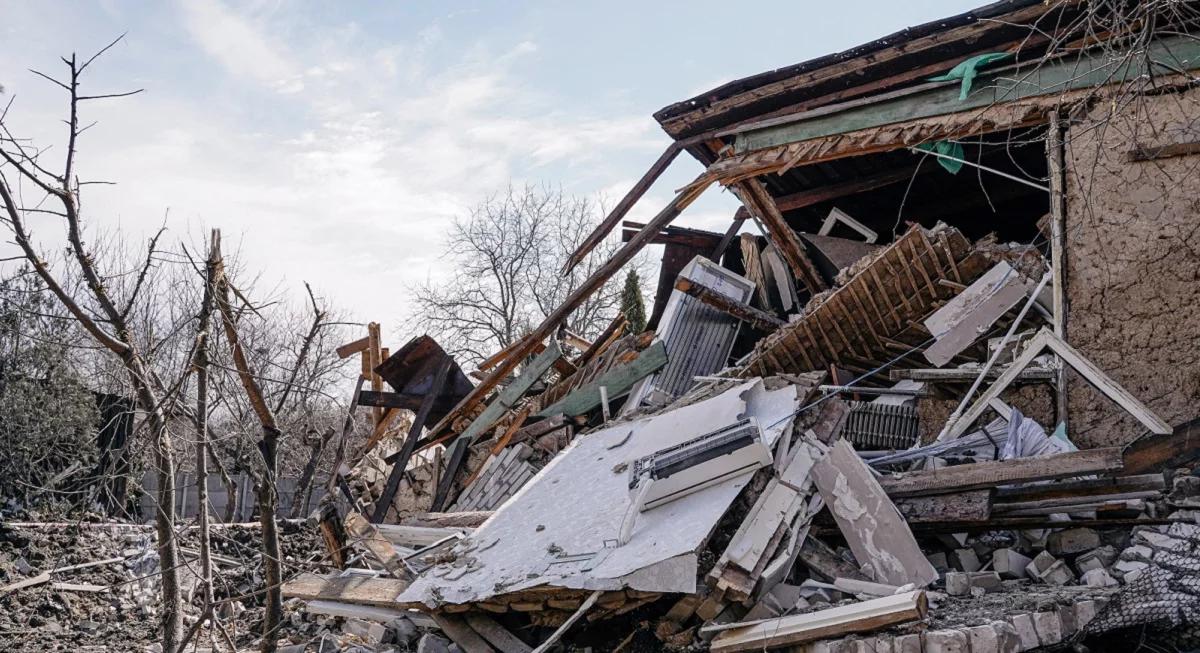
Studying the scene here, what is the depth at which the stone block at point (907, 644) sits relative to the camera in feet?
13.3

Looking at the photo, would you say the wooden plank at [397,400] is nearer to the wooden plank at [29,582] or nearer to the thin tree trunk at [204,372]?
the wooden plank at [29,582]

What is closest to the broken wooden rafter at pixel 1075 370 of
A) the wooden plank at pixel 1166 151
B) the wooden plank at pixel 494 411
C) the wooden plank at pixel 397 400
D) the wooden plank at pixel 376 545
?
the wooden plank at pixel 1166 151

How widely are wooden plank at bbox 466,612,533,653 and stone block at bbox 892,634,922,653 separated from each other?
217 cm

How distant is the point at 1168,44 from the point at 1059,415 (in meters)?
2.79

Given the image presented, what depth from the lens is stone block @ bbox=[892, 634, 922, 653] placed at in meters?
4.06

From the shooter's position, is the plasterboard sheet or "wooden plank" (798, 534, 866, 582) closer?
the plasterboard sheet

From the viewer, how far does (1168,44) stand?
6836mm

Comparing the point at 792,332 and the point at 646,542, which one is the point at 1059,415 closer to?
the point at 792,332

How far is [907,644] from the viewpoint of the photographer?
4.08m

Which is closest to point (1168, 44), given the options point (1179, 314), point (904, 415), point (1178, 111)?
point (1178, 111)

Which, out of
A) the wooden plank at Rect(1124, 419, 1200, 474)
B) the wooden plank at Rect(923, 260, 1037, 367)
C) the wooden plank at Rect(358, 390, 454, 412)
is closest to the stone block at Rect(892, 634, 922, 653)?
the wooden plank at Rect(1124, 419, 1200, 474)

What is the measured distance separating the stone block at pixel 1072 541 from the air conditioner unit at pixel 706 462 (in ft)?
5.81

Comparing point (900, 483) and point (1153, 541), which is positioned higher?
point (900, 483)

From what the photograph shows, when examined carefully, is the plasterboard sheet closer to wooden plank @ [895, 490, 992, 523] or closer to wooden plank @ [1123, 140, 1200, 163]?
wooden plank @ [895, 490, 992, 523]
